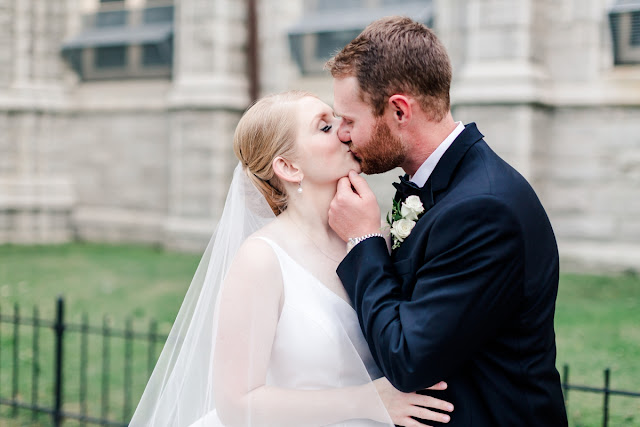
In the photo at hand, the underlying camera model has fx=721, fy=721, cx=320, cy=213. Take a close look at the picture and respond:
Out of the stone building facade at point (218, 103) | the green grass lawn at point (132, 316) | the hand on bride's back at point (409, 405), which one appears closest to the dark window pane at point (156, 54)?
the stone building facade at point (218, 103)

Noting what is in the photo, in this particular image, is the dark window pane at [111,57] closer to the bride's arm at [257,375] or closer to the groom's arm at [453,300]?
the bride's arm at [257,375]

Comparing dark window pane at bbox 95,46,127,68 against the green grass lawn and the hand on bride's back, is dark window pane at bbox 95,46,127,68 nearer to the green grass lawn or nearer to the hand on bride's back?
the green grass lawn

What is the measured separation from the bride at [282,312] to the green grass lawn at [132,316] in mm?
2857

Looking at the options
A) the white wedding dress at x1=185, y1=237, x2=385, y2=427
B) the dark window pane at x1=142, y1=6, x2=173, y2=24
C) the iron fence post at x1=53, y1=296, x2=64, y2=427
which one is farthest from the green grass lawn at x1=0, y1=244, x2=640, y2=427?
the dark window pane at x1=142, y1=6, x2=173, y2=24

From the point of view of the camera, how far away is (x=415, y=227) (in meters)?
2.33

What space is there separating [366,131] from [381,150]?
8 centimetres

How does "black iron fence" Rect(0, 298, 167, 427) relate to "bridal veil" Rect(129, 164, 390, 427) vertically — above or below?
below

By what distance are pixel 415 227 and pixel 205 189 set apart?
996 centimetres

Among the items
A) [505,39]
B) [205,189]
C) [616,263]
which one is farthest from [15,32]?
[616,263]

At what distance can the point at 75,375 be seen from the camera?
6539mm

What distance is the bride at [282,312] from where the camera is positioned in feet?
7.91

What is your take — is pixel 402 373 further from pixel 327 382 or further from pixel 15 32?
pixel 15 32

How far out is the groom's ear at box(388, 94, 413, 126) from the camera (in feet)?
7.51

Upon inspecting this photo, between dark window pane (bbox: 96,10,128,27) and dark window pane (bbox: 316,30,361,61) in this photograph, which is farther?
dark window pane (bbox: 96,10,128,27)
